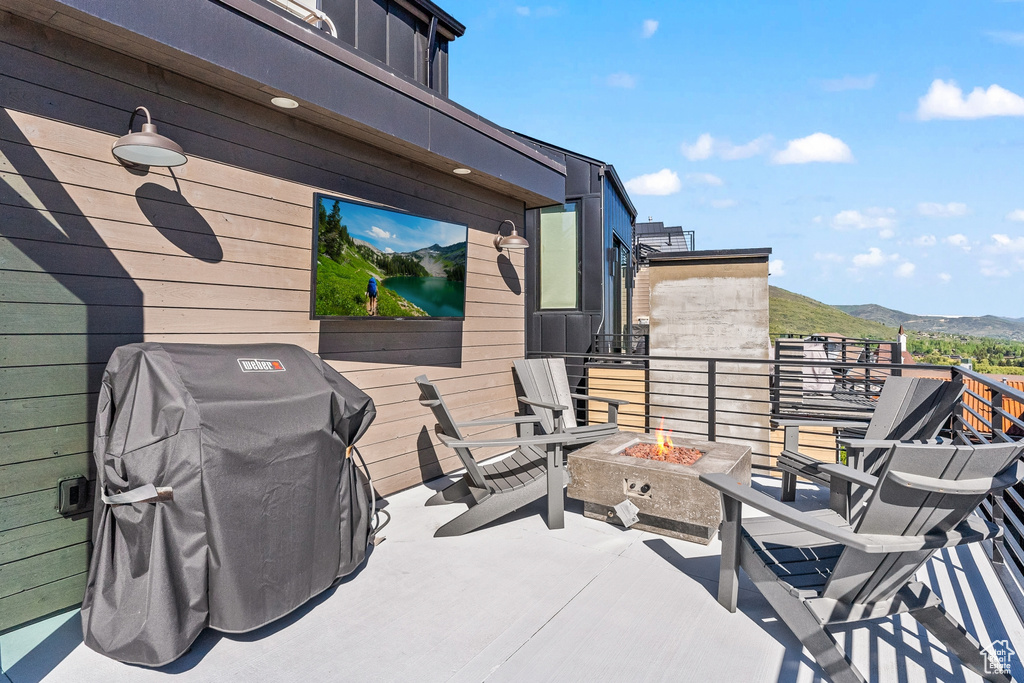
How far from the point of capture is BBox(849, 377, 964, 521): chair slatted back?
9.83 feet

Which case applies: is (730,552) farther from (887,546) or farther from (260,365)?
(260,365)

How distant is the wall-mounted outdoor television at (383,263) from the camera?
335cm

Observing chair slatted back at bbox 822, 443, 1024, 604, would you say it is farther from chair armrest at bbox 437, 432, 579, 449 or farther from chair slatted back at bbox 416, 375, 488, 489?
chair slatted back at bbox 416, 375, 488, 489

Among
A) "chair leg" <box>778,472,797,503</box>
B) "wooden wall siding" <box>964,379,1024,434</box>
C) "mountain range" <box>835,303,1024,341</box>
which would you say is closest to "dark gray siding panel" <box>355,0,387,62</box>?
"chair leg" <box>778,472,797,503</box>

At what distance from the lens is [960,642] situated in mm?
1916

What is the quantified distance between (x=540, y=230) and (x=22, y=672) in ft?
20.3

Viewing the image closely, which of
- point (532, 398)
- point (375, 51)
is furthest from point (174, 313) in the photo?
point (375, 51)

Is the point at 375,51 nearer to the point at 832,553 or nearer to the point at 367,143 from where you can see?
the point at 367,143

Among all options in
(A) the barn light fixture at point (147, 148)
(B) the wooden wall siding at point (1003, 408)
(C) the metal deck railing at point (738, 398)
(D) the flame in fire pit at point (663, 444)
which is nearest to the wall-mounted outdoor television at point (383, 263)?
(A) the barn light fixture at point (147, 148)

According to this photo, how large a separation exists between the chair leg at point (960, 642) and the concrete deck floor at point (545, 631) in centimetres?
7

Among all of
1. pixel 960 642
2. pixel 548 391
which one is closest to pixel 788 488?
pixel 960 642

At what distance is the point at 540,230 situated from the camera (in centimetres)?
712

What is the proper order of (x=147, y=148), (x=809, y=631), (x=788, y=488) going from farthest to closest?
1. (x=788, y=488)
2. (x=147, y=148)
3. (x=809, y=631)

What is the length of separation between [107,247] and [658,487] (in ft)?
9.91
